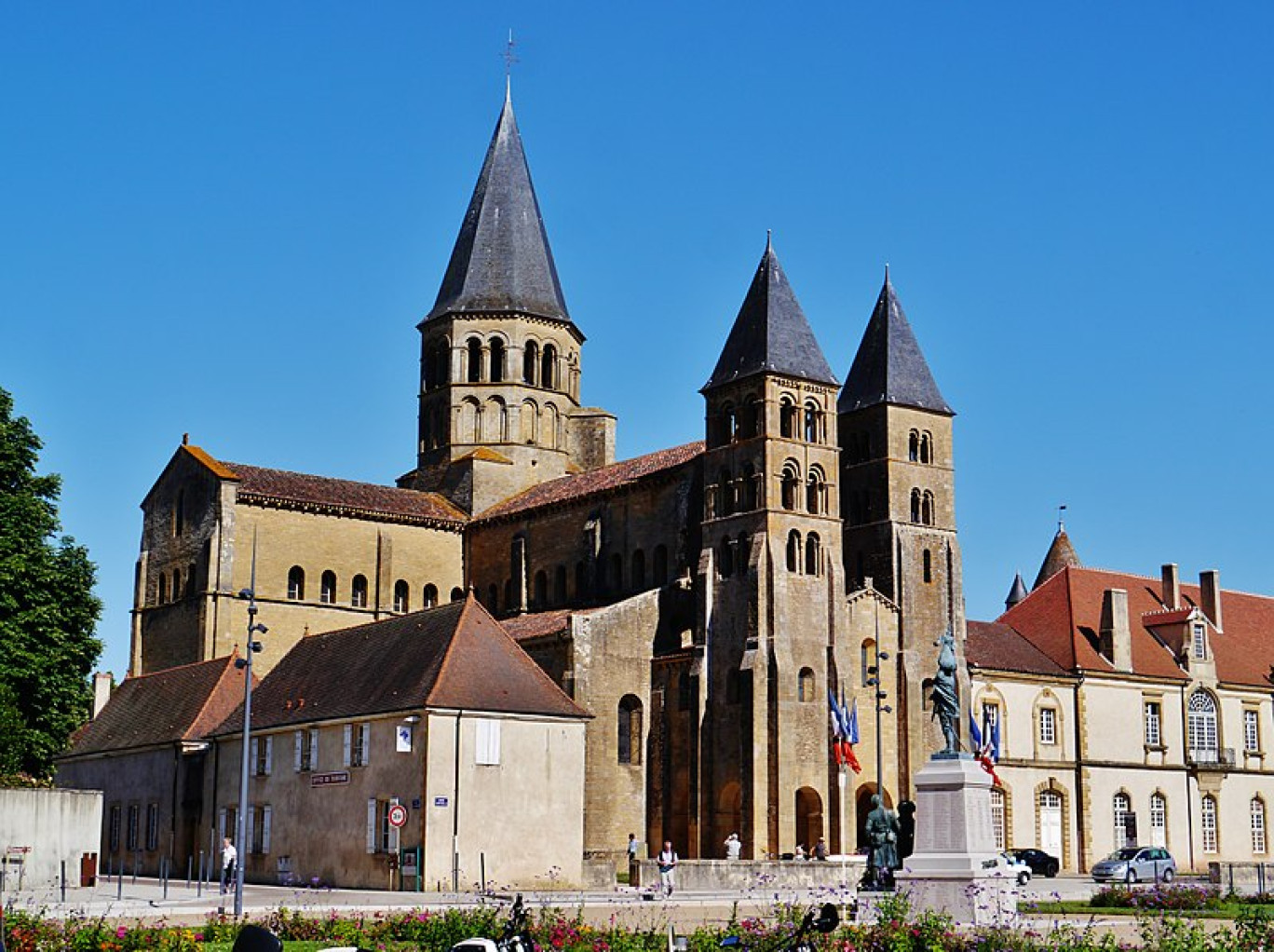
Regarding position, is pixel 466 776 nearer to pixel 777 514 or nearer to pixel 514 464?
pixel 777 514

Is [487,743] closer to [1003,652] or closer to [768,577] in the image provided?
[768,577]

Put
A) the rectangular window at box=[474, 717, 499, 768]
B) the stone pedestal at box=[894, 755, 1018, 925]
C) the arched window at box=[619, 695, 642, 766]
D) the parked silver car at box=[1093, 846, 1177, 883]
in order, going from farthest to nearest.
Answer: the arched window at box=[619, 695, 642, 766] < the parked silver car at box=[1093, 846, 1177, 883] < the rectangular window at box=[474, 717, 499, 768] < the stone pedestal at box=[894, 755, 1018, 925]

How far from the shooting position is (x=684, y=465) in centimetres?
6334

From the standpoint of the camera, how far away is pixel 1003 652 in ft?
220

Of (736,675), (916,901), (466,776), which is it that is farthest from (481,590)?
(916,901)

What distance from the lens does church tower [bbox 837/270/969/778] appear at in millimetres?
62625

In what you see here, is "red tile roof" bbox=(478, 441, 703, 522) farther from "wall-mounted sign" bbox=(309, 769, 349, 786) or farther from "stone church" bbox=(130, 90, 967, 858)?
"wall-mounted sign" bbox=(309, 769, 349, 786)

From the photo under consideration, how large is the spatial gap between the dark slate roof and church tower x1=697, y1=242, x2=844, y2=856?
49.9 ft

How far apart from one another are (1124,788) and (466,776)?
3406 centimetres

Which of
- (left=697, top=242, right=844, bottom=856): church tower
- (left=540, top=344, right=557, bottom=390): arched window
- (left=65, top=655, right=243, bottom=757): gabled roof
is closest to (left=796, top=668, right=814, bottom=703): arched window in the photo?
(left=697, top=242, right=844, bottom=856): church tower

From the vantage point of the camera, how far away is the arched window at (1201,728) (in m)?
70.1

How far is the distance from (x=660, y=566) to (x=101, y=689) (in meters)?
22.3

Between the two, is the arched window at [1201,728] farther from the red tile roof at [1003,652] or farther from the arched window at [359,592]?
the arched window at [359,592]

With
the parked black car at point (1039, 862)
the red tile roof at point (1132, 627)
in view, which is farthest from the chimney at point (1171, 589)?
the parked black car at point (1039, 862)
